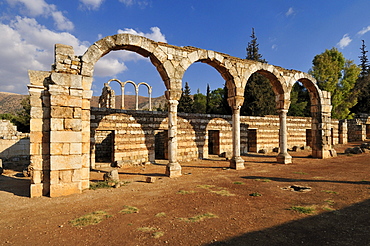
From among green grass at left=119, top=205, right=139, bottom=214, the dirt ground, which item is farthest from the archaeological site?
green grass at left=119, top=205, right=139, bottom=214

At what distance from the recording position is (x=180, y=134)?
13.6 m

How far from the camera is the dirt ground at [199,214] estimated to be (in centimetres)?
364

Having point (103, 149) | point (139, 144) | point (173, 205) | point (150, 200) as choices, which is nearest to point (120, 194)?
point (150, 200)

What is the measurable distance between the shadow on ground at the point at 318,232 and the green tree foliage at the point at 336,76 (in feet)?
89.4

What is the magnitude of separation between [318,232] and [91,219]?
4414 mm

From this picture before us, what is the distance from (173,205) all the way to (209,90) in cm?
3666

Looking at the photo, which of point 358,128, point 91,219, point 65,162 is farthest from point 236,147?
point 358,128

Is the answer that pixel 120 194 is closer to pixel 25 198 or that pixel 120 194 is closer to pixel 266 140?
pixel 25 198

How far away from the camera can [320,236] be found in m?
3.64

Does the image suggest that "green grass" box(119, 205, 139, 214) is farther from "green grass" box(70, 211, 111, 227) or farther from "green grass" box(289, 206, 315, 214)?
"green grass" box(289, 206, 315, 214)

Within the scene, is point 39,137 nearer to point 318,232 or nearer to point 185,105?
point 318,232

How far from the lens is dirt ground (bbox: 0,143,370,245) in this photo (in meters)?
3.64

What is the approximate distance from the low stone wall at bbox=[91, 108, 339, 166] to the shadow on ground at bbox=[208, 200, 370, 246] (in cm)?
911

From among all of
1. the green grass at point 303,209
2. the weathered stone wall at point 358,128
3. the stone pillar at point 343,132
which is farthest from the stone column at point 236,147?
the weathered stone wall at point 358,128
